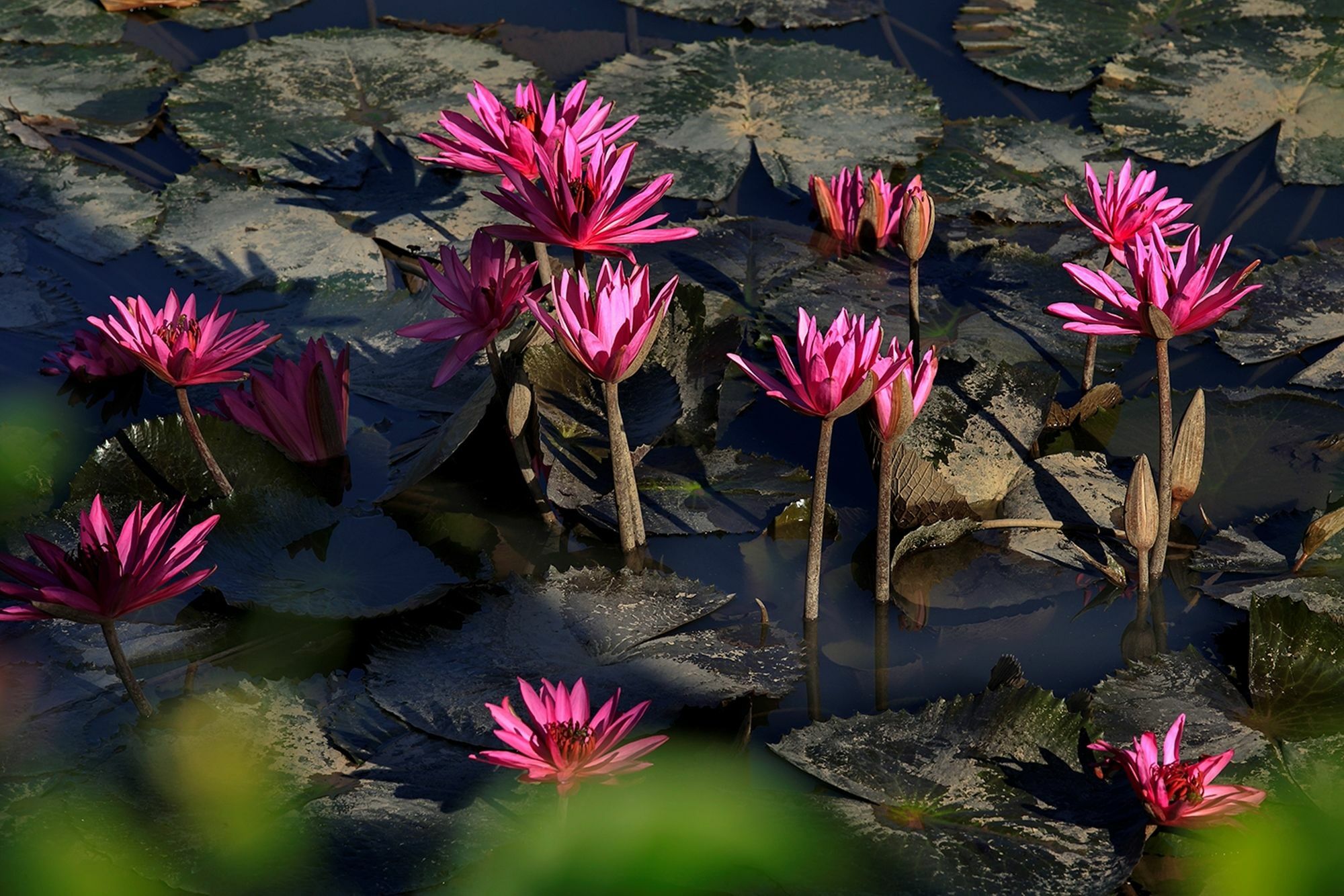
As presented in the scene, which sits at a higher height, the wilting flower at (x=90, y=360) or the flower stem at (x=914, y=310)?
the flower stem at (x=914, y=310)

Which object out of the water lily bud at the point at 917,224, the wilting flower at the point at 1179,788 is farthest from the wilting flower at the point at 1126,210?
the wilting flower at the point at 1179,788

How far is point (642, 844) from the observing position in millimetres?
1858

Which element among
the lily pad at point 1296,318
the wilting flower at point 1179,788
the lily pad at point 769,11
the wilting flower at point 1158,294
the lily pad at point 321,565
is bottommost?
the wilting flower at point 1179,788

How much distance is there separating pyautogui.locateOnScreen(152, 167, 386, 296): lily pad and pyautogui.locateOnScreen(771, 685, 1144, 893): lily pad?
2038 millimetres

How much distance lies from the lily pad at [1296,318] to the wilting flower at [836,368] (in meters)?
1.52

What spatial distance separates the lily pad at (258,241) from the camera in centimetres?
329

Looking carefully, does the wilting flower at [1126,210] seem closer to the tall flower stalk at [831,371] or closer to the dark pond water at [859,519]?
the dark pond water at [859,519]

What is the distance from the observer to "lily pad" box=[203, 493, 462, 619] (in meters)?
2.23

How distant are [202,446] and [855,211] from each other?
1.97 m

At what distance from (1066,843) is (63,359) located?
106 inches

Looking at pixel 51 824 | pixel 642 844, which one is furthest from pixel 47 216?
pixel 642 844

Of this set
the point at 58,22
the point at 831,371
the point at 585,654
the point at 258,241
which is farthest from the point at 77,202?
the point at 831,371

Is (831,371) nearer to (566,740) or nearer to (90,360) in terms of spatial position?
(566,740)

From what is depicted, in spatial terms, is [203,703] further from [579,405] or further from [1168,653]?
[1168,653]
